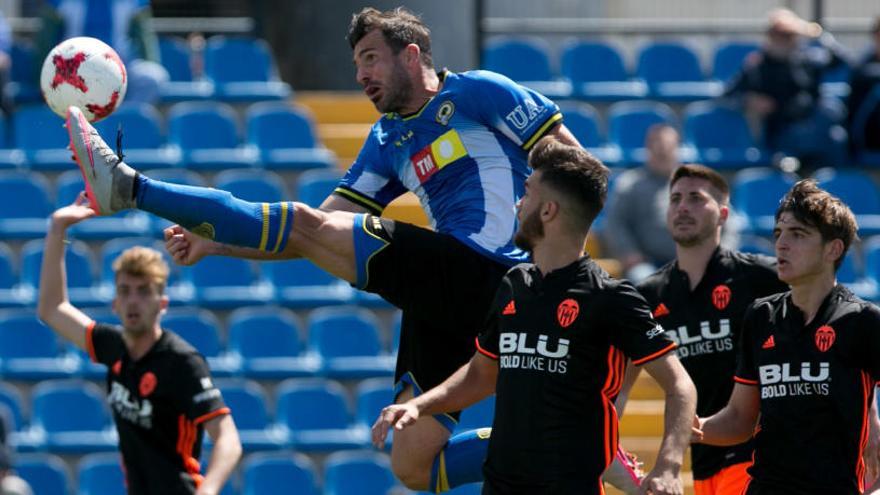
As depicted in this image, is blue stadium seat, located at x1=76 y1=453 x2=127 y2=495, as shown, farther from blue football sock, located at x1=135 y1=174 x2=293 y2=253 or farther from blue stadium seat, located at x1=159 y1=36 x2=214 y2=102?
blue football sock, located at x1=135 y1=174 x2=293 y2=253

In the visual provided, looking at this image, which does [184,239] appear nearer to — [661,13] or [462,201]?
[462,201]

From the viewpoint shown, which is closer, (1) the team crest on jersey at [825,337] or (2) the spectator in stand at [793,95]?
(1) the team crest on jersey at [825,337]

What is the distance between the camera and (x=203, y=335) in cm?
1045

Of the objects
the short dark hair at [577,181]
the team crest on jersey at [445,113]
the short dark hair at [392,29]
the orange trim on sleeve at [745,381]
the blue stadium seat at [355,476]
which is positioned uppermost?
the short dark hair at [392,29]

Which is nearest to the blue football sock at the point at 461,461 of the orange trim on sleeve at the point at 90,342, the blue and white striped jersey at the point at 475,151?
the blue and white striped jersey at the point at 475,151

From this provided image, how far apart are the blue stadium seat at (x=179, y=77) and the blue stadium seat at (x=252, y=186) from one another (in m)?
1.36

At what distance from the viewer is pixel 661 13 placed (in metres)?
14.8

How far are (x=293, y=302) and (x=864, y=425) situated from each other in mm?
6106

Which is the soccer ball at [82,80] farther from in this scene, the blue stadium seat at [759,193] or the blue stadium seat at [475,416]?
the blue stadium seat at [759,193]

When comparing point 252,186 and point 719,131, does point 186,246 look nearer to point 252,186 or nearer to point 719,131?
point 252,186

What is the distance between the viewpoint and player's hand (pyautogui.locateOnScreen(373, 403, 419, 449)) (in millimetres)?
4902

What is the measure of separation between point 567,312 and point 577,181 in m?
0.43

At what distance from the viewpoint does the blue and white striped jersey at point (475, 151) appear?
243 inches

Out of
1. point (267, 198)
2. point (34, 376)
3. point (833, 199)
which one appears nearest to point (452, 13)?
point (267, 198)
